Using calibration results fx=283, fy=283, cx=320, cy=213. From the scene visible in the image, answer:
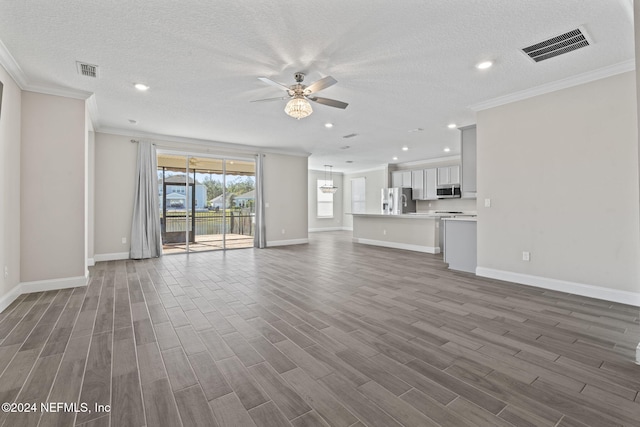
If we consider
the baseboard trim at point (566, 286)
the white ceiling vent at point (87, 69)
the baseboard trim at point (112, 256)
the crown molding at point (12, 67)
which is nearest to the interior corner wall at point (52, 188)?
the crown molding at point (12, 67)

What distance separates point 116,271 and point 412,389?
532 cm

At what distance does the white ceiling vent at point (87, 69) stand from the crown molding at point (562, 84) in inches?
211

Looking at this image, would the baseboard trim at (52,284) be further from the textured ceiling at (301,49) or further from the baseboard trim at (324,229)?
the baseboard trim at (324,229)

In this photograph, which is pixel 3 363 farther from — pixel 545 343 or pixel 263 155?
pixel 263 155

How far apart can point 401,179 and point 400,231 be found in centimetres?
351

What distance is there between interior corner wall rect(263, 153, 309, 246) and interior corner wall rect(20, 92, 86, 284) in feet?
14.7

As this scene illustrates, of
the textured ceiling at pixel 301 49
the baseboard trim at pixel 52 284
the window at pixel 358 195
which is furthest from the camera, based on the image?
the window at pixel 358 195

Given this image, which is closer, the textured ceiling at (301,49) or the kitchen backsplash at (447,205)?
the textured ceiling at (301,49)

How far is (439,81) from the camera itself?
378cm

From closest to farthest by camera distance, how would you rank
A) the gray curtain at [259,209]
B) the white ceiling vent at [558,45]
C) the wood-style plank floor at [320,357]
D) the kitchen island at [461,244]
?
the wood-style plank floor at [320,357] < the white ceiling vent at [558,45] < the kitchen island at [461,244] < the gray curtain at [259,209]

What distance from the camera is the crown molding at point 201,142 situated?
20.1ft

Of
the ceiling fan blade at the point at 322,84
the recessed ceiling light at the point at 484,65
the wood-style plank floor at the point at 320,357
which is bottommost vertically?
the wood-style plank floor at the point at 320,357

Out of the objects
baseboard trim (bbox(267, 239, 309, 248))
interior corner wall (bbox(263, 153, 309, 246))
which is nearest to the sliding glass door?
interior corner wall (bbox(263, 153, 309, 246))

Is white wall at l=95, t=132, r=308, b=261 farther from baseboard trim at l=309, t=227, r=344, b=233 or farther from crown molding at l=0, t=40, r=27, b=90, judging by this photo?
baseboard trim at l=309, t=227, r=344, b=233
